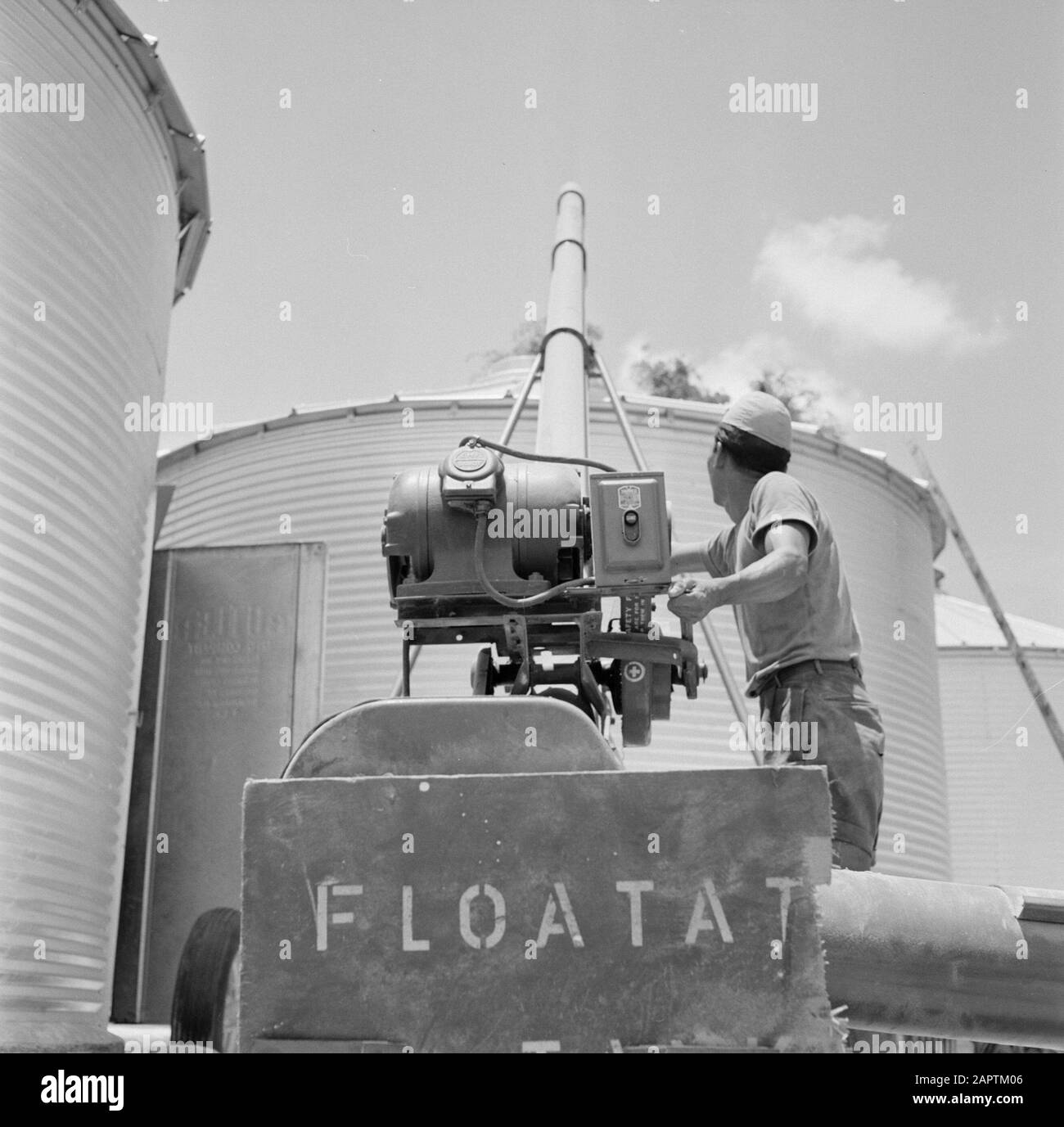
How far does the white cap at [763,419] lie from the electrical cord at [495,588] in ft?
2.87

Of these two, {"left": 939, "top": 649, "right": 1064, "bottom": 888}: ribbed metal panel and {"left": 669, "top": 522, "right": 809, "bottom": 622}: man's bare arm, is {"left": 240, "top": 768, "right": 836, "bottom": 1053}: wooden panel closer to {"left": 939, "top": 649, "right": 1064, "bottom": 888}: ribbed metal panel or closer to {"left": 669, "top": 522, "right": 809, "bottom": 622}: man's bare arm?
{"left": 669, "top": 522, "right": 809, "bottom": 622}: man's bare arm

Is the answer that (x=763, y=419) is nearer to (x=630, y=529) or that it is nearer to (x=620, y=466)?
(x=630, y=529)

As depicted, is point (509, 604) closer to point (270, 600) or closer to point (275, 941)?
point (275, 941)

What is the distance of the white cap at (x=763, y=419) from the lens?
3.11 meters

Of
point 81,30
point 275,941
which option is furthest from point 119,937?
point 275,941

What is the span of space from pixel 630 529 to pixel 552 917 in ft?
2.86

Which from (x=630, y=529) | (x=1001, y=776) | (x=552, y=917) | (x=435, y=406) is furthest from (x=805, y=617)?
(x=1001, y=776)

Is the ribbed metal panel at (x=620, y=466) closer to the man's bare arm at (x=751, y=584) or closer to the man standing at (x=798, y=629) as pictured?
the man standing at (x=798, y=629)

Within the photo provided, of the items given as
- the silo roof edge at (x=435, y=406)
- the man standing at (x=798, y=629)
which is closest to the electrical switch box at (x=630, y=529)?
the man standing at (x=798, y=629)

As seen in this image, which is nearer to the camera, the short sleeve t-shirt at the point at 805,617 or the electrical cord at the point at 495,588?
the electrical cord at the point at 495,588

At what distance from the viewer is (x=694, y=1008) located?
1.56 metres

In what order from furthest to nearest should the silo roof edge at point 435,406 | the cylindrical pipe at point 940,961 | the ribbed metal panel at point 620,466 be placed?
the silo roof edge at point 435,406 → the ribbed metal panel at point 620,466 → the cylindrical pipe at point 940,961

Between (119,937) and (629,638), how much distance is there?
4.98 meters

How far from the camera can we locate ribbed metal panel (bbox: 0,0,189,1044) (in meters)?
5.62
